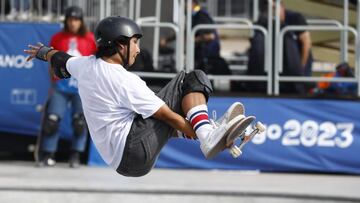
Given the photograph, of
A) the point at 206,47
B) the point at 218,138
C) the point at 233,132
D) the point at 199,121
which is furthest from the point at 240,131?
the point at 206,47

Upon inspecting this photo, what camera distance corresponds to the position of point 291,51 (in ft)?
37.7

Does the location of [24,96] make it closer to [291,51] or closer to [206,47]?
[206,47]

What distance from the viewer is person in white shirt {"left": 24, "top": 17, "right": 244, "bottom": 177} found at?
21.9ft

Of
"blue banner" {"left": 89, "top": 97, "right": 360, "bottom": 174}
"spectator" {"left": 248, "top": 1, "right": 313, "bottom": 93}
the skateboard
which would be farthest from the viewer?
"spectator" {"left": 248, "top": 1, "right": 313, "bottom": 93}

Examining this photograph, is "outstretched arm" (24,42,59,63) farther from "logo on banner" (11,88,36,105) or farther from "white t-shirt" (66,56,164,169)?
"logo on banner" (11,88,36,105)

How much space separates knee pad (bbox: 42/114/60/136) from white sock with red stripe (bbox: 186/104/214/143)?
485 centimetres

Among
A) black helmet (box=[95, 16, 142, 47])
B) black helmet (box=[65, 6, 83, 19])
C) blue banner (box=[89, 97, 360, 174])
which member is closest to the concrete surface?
blue banner (box=[89, 97, 360, 174])

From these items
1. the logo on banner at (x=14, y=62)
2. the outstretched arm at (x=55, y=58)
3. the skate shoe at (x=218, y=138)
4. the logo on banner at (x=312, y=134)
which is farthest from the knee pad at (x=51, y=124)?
the skate shoe at (x=218, y=138)

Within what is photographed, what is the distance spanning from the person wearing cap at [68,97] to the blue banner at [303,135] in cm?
167

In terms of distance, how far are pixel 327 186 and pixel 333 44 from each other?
11.3 ft

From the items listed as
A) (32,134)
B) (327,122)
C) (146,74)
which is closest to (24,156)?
(32,134)

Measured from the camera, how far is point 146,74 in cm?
1137

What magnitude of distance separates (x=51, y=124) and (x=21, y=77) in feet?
2.89

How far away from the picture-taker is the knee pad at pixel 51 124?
444 inches
